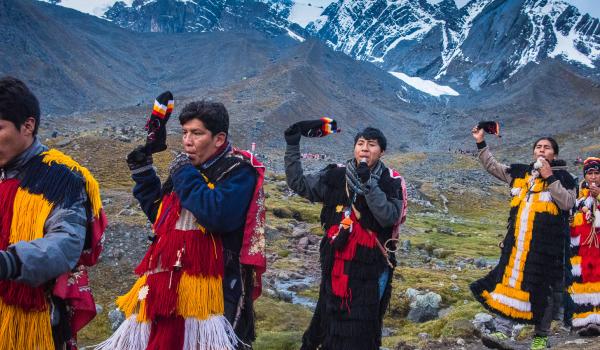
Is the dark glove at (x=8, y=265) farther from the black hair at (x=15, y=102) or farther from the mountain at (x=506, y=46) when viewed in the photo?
the mountain at (x=506, y=46)

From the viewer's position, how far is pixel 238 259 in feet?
10.6

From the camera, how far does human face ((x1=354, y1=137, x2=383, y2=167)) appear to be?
14.9ft

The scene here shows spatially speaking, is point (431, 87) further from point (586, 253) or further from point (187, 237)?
point (187, 237)

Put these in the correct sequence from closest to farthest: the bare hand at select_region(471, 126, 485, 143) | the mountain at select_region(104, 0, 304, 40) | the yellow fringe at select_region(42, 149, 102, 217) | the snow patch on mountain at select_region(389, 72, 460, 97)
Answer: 1. the yellow fringe at select_region(42, 149, 102, 217)
2. the bare hand at select_region(471, 126, 485, 143)
3. the snow patch on mountain at select_region(389, 72, 460, 97)
4. the mountain at select_region(104, 0, 304, 40)

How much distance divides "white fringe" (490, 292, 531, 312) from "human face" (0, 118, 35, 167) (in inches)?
196

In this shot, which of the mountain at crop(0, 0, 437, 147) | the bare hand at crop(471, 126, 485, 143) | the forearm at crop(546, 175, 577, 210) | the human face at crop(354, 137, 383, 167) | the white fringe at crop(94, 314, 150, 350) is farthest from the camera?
the mountain at crop(0, 0, 437, 147)

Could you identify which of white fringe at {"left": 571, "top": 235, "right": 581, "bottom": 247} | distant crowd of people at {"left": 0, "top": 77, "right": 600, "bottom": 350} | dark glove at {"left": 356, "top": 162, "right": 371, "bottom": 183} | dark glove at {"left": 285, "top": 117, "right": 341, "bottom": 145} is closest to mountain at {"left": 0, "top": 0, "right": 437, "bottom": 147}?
white fringe at {"left": 571, "top": 235, "right": 581, "bottom": 247}

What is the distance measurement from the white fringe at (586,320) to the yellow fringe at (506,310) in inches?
53.3

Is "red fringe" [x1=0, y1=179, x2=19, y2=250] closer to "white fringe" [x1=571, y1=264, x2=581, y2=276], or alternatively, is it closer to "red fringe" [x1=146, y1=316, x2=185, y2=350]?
"red fringe" [x1=146, y1=316, x2=185, y2=350]

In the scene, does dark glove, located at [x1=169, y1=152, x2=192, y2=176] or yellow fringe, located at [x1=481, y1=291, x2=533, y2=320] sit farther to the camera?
yellow fringe, located at [x1=481, y1=291, x2=533, y2=320]

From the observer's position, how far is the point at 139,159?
3213 millimetres

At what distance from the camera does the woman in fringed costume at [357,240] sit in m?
4.34

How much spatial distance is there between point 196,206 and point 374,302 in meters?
2.04

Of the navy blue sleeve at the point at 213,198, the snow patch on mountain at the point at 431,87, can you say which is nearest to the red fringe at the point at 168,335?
the navy blue sleeve at the point at 213,198
